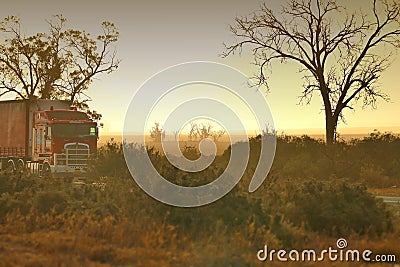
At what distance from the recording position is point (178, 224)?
16.5 m

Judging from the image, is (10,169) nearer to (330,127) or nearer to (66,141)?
(66,141)

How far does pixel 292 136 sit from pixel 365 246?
107ft

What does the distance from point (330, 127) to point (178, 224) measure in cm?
3020

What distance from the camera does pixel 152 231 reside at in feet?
50.6

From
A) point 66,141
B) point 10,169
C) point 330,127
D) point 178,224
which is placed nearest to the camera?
point 178,224

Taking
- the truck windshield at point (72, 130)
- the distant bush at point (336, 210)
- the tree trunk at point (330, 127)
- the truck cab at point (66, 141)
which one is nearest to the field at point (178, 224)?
the distant bush at point (336, 210)

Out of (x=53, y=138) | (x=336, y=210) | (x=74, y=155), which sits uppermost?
(x=53, y=138)

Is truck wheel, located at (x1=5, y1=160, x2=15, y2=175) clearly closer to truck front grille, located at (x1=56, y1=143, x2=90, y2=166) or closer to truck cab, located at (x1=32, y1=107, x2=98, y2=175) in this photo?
truck cab, located at (x1=32, y1=107, x2=98, y2=175)

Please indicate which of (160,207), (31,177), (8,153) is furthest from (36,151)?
(160,207)

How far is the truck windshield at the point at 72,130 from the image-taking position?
1375 inches

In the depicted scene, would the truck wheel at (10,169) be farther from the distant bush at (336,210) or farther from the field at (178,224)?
the distant bush at (336,210)

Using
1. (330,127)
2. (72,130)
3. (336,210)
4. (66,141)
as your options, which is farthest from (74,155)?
(336,210)

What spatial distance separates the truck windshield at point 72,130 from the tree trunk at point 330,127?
17.4m

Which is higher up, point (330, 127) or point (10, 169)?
point (330, 127)
